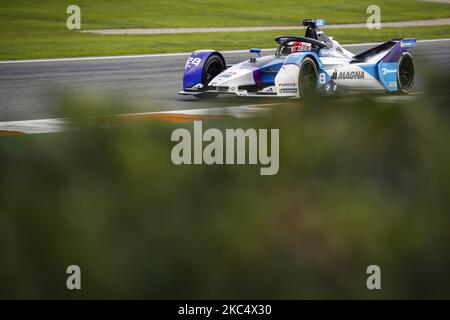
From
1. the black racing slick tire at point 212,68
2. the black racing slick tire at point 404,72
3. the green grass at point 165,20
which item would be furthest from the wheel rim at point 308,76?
the green grass at point 165,20

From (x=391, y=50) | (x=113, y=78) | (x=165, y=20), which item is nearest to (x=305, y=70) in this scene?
(x=391, y=50)

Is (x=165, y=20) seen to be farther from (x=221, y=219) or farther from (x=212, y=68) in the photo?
(x=221, y=219)

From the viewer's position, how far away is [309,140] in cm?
364

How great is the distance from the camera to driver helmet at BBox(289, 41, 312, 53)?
554 inches

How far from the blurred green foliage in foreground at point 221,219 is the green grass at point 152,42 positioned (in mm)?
20482

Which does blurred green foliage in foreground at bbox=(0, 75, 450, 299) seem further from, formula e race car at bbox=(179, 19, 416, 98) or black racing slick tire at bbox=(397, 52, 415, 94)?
black racing slick tire at bbox=(397, 52, 415, 94)

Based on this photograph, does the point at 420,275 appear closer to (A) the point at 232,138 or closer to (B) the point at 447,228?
(B) the point at 447,228

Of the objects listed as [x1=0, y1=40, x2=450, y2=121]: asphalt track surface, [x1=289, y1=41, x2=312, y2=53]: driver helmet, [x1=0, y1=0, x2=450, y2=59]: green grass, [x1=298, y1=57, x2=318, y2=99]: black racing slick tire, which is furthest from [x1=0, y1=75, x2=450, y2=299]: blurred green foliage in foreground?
[x1=0, y1=0, x2=450, y2=59]: green grass

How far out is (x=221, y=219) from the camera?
3.26 metres

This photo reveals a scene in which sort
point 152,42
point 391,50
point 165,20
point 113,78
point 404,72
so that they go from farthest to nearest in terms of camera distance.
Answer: point 165,20 < point 152,42 < point 113,78 < point 404,72 < point 391,50

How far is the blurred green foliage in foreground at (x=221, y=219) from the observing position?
3.13m

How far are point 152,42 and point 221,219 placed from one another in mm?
25450

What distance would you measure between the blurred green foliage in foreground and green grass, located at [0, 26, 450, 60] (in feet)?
67.2
